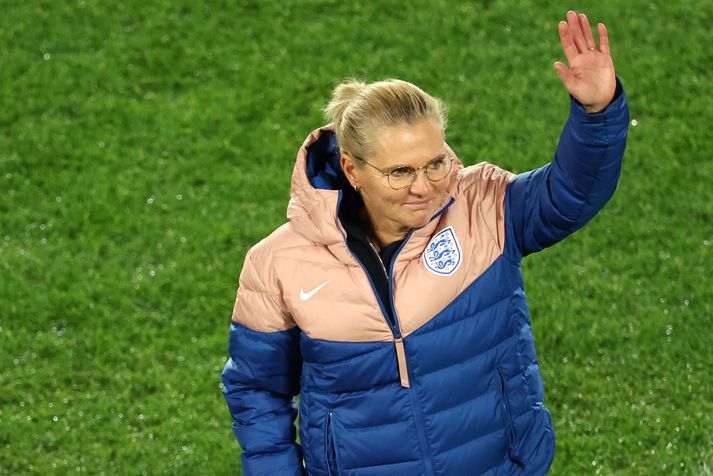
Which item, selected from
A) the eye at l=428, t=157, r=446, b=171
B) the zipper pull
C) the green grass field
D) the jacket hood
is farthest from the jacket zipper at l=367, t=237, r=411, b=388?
the green grass field

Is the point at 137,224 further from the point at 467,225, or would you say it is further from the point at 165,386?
the point at 467,225

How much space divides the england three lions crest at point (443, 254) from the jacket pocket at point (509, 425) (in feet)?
1.14

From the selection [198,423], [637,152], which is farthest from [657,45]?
[198,423]

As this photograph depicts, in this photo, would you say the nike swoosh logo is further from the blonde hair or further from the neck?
the blonde hair

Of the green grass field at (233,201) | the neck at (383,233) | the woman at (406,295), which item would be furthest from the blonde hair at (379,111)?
the green grass field at (233,201)

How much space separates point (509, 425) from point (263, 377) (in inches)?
29.9

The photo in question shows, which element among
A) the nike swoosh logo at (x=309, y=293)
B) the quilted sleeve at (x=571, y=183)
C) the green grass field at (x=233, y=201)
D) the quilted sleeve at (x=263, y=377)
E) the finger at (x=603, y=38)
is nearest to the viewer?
the finger at (x=603, y=38)

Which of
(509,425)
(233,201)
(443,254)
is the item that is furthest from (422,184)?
(233,201)

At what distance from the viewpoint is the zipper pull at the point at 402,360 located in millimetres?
3973

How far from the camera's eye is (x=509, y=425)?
409 centimetres

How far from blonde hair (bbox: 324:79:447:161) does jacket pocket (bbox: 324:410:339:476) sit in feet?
2.61

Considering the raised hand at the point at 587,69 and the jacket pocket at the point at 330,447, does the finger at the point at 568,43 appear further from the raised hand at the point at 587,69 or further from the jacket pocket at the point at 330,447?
the jacket pocket at the point at 330,447

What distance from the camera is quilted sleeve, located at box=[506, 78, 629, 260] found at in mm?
3688

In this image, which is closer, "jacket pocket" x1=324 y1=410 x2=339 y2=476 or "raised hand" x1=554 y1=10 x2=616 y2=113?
"raised hand" x1=554 y1=10 x2=616 y2=113
